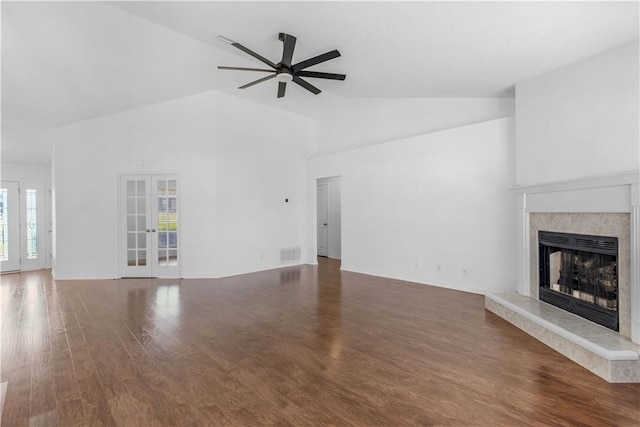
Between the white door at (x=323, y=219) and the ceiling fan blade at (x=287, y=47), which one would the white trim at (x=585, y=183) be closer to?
the ceiling fan blade at (x=287, y=47)

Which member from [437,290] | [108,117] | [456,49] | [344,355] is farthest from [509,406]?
[108,117]

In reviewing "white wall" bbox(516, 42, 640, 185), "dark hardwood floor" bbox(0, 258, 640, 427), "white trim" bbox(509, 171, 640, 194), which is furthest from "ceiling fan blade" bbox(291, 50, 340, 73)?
"dark hardwood floor" bbox(0, 258, 640, 427)

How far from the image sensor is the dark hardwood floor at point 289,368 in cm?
201

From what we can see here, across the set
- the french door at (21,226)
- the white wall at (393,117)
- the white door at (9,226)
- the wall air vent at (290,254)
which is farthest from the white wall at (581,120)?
the white door at (9,226)

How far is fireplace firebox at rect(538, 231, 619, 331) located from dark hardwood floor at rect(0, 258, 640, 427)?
2.10 ft

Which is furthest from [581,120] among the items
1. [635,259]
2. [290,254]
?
[290,254]

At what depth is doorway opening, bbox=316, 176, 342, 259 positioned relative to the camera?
8.89 meters

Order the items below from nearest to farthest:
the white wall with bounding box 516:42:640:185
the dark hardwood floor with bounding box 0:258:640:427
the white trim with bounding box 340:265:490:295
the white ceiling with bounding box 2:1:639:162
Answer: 1. the dark hardwood floor with bounding box 0:258:640:427
2. the white ceiling with bounding box 2:1:639:162
3. the white wall with bounding box 516:42:640:185
4. the white trim with bounding box 340:265:490:295

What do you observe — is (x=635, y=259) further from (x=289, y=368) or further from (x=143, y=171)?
(x=143, y=171)

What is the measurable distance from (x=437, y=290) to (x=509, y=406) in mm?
3076

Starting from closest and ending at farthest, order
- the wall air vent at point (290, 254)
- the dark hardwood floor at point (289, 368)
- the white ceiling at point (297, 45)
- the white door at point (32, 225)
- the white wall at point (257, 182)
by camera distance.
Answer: the dark hardwood floor at point (289, 368)
the white ceiling at point (297, 45)
the white wall at point (257, 182)
the wall air vent at point (290, 254)
the white door at point (32, 225)

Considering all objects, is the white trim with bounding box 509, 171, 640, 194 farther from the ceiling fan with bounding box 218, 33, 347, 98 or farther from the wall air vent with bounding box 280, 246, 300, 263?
the wall air vent with bounding box 280, 246, 300, 263

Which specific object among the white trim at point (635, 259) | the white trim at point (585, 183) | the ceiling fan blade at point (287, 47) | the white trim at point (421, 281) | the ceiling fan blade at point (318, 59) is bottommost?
the white trim at point (421, 281)

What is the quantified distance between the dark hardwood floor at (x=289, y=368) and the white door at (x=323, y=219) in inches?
183
